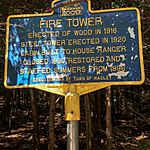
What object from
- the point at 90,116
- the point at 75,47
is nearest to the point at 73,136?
the point at 75,47

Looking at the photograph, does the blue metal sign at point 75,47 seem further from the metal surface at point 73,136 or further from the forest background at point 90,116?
the forest background at point 90,116

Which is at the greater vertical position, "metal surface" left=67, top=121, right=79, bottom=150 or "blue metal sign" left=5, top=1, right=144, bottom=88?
"blue metal sign" left=5, top=1, right=144, bottom=88

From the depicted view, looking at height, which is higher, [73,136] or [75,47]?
[75,47]

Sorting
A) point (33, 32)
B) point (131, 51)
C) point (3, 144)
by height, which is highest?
point (33, 32)

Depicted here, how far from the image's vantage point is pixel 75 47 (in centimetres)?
346

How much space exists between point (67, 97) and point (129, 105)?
24.5 ft

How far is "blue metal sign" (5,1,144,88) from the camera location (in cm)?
334

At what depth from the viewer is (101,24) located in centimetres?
345

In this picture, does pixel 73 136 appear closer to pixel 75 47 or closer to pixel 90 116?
pixel 75 47

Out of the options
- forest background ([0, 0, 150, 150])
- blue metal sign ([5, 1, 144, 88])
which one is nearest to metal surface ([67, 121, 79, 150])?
blue metal sign ([5, 1, 144, 88])

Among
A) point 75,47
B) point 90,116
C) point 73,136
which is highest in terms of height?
point 75,47

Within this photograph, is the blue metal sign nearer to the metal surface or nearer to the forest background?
Answer: the metal surface

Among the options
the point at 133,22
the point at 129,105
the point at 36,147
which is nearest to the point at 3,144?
the point at 36,147

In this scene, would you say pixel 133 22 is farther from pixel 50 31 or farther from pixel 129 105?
pixel 129 105
